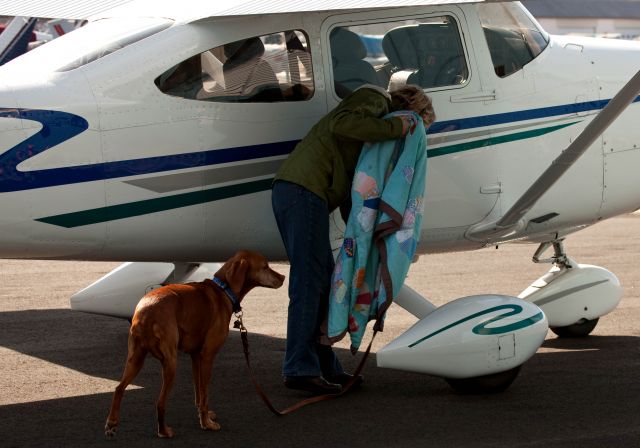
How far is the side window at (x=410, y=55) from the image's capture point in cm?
716

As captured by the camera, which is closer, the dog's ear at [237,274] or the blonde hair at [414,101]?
the dog's ear at [237,274]

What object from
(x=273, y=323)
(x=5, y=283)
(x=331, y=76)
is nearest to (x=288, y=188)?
(x=331, y=76)

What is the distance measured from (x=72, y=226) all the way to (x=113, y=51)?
3.23 ft

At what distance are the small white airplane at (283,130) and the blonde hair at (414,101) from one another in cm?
39

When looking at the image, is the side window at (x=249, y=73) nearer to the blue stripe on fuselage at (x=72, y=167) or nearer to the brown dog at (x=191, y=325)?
the blue stripe on fuselage at (x=72, y=167)

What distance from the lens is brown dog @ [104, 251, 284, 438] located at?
18.6ft

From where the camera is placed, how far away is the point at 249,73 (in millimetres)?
6859

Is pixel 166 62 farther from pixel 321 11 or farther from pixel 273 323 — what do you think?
pixel 273 323

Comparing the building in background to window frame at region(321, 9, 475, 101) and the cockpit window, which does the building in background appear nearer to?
the cockpit window

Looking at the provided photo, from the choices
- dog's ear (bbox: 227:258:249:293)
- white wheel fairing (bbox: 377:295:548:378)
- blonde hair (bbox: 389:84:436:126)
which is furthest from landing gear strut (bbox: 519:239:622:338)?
dog's ear (bbox: 227:258:249:293)

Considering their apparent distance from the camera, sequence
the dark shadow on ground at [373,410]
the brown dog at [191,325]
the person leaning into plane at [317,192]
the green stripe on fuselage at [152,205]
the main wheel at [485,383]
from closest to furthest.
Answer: the brown dog at [191,325]
the dark shadow on ground at [373,410]
the green stripe on fuselage at [152,205]
the person leaning into plane at [317,192]
the main wheel at [485,383]

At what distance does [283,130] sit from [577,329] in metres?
2.94

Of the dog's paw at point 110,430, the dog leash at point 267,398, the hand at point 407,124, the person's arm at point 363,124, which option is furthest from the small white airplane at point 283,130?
the dog's paw at point 110,430

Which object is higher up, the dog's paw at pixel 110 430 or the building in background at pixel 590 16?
the dog's paw at pixel 110 430
